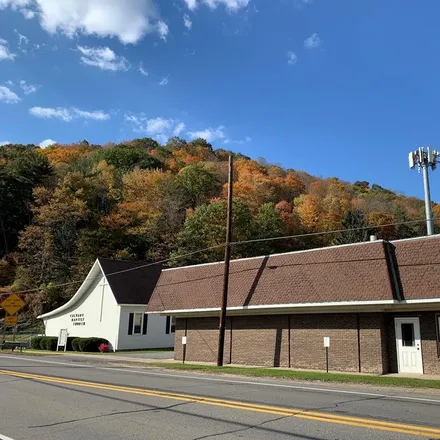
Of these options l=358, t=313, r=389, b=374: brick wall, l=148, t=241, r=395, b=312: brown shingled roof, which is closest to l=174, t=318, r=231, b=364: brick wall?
l=148, t=241, r=395, b=312: brown shingled roof

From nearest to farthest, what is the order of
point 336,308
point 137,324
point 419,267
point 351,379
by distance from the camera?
point 351,379, point 419,267, point 336,308, point 137,324

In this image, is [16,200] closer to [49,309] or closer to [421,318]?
[49,309]

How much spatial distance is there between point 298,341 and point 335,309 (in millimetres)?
2638

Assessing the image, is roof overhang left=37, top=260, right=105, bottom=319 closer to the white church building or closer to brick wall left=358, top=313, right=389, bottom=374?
the white church building

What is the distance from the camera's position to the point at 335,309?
21.1 meters

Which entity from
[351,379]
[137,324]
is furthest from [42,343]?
[351,379]

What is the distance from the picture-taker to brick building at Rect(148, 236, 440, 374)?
755 inches

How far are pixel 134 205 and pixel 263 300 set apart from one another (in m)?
45.7

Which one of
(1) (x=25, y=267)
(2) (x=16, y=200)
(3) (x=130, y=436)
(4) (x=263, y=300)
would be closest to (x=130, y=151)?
(2) (x=16, y=200)

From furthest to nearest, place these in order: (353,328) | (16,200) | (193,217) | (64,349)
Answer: (16,200) < (193,217) < (64,349) < (353,328)

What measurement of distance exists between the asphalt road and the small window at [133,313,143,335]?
2487cm

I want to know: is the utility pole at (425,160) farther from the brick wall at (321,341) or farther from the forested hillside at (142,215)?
the forested hillside at (142,215)

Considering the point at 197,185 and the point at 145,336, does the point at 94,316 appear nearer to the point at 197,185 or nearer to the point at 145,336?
the point at 145,336

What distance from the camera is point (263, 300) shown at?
76.4ft
